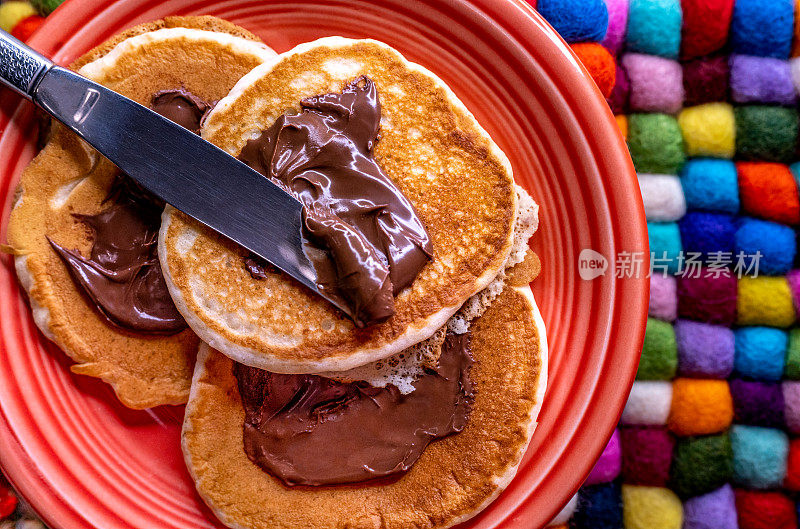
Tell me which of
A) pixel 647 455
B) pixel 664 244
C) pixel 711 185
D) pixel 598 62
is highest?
pixel 598 62

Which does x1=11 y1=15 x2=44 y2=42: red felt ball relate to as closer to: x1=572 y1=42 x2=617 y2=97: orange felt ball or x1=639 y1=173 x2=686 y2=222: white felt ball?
x1=572 y1=42 x2=617 y2=97: orange felt ball

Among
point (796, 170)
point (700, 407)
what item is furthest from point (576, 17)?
point (700, 407)

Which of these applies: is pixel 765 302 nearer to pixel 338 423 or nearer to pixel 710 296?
pixel 710 296

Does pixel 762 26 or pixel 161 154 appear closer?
pixel 161 154

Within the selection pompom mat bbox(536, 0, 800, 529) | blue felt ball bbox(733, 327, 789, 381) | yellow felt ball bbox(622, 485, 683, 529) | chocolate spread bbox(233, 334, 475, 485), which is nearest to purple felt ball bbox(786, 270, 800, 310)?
pompom mat bbox(536, 0, 800, 529)

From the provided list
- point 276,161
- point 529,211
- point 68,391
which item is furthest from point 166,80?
point 529,211

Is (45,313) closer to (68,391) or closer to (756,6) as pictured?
(68,391)

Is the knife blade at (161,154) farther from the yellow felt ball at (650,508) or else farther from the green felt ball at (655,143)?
the yellow felt ball at (650,508)
